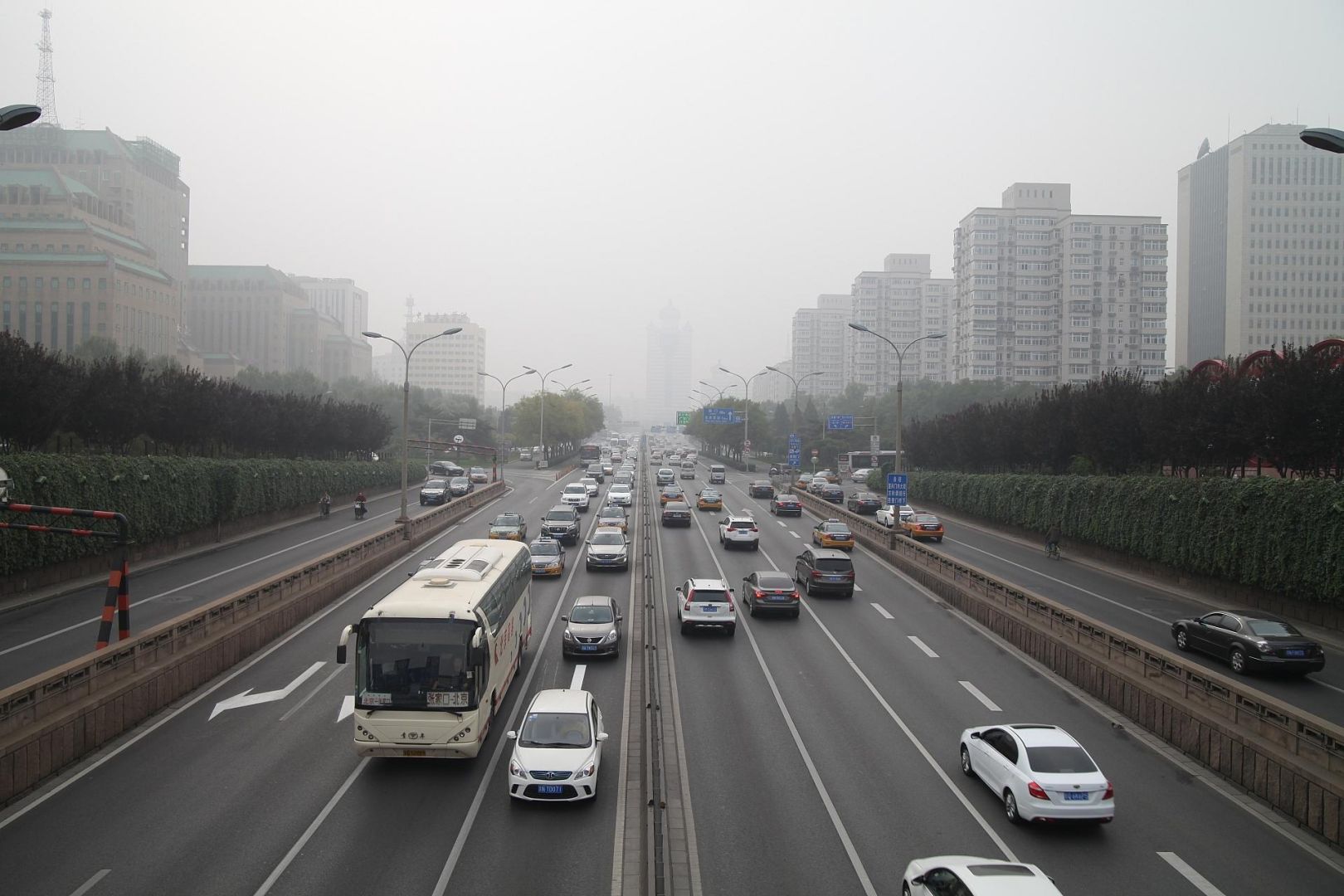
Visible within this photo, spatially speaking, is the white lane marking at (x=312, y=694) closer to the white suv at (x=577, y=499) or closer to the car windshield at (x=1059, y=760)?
the car windshield at (x=1059, y=760)

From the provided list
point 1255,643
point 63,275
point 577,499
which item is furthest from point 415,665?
point 63,275

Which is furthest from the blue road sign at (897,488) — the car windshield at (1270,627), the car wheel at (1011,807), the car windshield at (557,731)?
the car windshield at (557,731)

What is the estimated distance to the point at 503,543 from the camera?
22438 millimetres

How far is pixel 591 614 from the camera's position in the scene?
2258 cm

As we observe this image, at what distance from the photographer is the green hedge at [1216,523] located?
2734cm

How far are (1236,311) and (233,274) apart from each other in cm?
19309

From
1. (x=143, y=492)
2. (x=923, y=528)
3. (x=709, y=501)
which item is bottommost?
(x=923, y=528)

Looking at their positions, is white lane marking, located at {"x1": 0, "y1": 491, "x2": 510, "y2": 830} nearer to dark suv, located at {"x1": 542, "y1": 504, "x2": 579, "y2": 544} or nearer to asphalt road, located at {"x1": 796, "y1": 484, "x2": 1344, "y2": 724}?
dark suv, located at {"x1": 542, "y1": 504, "x2": 579, "y2": 544}

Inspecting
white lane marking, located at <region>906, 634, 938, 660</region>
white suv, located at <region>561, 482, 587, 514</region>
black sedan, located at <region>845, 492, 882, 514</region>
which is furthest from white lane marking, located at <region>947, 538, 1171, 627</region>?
white suv, located at <region>561, 482, 587, 514</region>

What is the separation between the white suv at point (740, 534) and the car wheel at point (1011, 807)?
2765 cm

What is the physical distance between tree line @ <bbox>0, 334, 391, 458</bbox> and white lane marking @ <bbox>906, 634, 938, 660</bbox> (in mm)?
33730

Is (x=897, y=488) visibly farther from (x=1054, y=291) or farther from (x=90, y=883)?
(x=1054, y=291)

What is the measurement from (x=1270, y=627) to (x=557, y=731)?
17.8 m

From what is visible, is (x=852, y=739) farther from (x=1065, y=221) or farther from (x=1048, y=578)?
(x=1065, y=221)
